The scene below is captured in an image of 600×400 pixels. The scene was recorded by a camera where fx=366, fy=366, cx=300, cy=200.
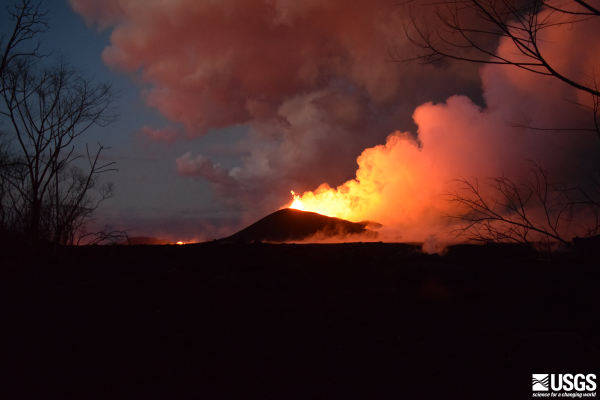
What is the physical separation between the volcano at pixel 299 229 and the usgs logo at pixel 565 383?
47.6 metres

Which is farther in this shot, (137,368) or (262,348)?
(262,348)

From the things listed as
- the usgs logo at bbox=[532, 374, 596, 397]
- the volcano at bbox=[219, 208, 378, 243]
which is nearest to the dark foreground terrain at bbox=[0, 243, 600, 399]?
the usgs logo at bbox=[532, 374, 596, 397]

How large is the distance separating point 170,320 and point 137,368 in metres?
2.01

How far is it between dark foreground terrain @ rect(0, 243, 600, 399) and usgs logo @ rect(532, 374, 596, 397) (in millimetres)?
113

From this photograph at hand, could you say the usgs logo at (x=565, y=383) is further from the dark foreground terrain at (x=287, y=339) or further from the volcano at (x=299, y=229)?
the volcano at (x=299, y=229)

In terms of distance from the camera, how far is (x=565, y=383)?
4820 mm

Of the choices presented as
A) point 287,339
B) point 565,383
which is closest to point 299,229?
point 287,339

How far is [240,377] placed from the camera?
5312 millimetres

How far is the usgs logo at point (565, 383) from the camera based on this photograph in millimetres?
4625

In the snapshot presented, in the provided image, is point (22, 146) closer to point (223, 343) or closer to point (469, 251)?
point (223, 343)

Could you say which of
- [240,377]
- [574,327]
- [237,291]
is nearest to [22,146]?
[237,291]

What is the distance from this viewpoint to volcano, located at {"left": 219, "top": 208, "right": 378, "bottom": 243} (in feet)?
181

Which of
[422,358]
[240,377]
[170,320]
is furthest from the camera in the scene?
[170,320]

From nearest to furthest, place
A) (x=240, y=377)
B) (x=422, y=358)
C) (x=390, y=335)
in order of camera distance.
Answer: (x=240, y=377) < (x=422, y=358) < (x=390, y=335)
